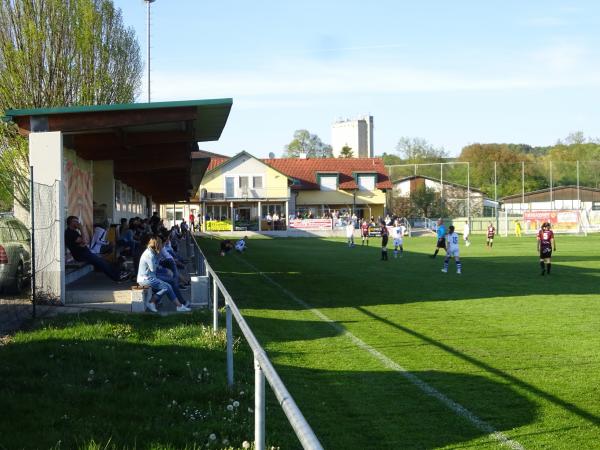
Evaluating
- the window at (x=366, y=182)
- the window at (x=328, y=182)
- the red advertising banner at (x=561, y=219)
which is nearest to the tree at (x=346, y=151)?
the window at (x=328, y=182)

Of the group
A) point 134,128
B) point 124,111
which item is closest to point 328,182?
point 134,128

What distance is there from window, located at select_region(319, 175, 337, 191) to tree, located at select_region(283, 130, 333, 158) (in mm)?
50278

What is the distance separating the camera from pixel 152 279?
12.8 meters

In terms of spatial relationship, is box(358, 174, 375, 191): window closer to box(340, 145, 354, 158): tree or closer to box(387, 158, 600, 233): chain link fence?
box(387, 158, 600, 233): chain link fence

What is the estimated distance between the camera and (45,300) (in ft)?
42.4

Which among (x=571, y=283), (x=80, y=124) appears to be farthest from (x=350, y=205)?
(x=80, y=124)

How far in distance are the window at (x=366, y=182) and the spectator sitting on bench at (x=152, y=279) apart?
67965mm

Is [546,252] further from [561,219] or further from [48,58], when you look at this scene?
[561,219]

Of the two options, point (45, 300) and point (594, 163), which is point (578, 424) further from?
point (594, 163)

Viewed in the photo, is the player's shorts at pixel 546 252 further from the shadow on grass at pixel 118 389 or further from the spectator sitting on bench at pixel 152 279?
the shadow on grass at pixel 118 389

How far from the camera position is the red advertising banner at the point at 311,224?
66.8 metres

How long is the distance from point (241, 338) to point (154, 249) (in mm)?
3099

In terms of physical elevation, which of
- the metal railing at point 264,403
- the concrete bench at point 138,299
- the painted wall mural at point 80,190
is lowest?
the concrete bench at point 138,299

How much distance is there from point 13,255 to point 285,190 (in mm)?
59178
